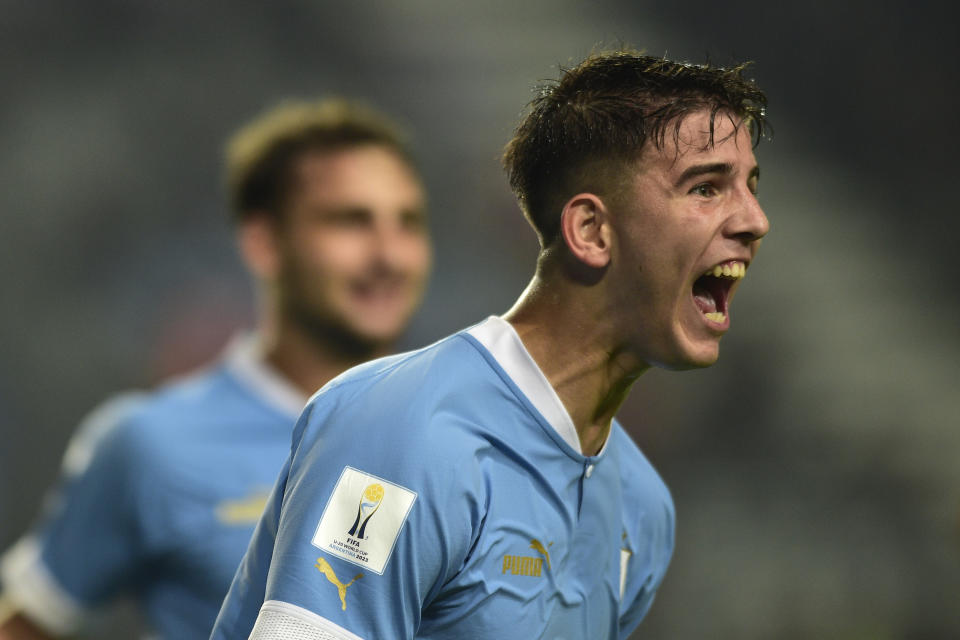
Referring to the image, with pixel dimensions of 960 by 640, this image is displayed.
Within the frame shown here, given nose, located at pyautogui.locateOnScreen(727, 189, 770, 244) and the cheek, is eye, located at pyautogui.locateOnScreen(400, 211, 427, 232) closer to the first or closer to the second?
the cheek

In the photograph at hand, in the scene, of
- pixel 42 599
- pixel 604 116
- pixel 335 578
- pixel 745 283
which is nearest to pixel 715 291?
pixel 604 116

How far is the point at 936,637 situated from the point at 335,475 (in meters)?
5.62

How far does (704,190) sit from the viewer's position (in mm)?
1789

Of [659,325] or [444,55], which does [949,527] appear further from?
[659,325]

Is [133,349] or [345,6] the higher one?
[345,6]

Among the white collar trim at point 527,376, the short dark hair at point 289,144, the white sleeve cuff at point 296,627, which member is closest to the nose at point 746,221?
the white collar trim at point 527,376

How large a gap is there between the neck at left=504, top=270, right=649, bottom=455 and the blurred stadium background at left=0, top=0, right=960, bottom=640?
16.6 ft

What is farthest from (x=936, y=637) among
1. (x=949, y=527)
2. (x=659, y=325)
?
(x=659, y=325)

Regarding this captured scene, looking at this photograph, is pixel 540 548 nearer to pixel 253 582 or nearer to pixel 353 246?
pixel 253 582

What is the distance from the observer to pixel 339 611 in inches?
61.1

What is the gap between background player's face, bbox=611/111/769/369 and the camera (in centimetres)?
176

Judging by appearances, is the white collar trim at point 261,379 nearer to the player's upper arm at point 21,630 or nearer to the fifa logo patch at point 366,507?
the player's upper arm at point 21,630

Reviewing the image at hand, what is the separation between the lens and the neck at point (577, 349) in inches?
71.9

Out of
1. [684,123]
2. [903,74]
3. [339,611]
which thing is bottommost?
[339,611]
